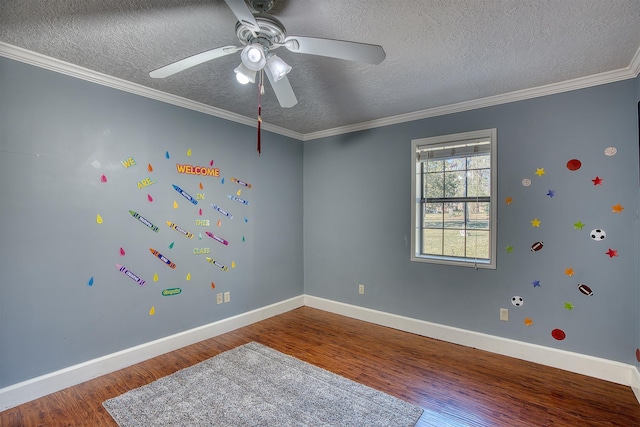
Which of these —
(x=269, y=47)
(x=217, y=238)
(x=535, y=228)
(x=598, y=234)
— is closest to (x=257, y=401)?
(x=217, y=238)

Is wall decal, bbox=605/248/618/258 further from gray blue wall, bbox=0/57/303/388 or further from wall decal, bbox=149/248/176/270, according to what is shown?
wall decal, bbox=149/248/176/270

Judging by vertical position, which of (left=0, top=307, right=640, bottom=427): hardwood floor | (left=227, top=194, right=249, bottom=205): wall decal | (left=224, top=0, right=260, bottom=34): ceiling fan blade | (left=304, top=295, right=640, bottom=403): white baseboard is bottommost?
(left=0, top=307, right=640, bottom=427): hardwood floor

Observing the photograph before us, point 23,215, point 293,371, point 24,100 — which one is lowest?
point 293,371

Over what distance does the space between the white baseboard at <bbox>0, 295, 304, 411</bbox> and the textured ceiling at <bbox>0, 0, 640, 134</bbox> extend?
2336 mm

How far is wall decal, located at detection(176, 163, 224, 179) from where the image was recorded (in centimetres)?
299

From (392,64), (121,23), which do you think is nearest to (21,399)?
(121,23)

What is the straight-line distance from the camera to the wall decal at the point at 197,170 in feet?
9.81

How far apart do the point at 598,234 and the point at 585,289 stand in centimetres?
47

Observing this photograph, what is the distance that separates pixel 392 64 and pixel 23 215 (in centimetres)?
289

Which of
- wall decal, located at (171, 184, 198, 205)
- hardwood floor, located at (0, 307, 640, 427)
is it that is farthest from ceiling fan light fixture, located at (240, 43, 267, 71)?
A: hardwood floor, located at (0, 307, 640, 427)

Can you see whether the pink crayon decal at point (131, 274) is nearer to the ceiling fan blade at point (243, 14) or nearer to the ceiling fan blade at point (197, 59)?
the ceiling fan blade at point (197, 59)

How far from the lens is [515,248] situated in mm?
2793

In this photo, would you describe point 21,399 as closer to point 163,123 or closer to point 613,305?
point 163,123

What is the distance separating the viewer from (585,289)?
2500 millimetres
